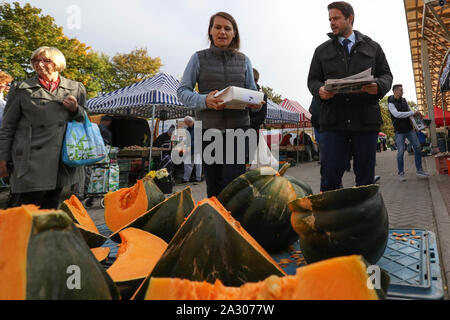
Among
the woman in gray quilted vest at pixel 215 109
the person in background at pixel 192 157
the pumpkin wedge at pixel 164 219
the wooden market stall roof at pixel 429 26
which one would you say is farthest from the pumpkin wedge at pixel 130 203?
the wooden market stall roof at pixel 429 26

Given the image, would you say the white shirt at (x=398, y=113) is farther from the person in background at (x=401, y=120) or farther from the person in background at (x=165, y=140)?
the person in background at (x=165, y=140)

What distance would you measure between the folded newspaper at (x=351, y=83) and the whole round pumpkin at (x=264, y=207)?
3.91ft

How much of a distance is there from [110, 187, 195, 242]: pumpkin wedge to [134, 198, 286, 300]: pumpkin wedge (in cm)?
51

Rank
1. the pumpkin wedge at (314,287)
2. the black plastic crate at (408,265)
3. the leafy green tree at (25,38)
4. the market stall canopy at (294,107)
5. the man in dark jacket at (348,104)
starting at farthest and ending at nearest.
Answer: the market stall canopy at (294,107) < the leafy green tree at (25,38) < the man in dark jacket at (348,104) < the black plastic crate at (408,265) < the pumpkin wedge at (314,287)

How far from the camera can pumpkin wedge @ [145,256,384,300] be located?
526 mm

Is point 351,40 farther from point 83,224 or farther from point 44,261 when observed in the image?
point 44,261

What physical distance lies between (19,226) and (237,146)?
1.92 meters

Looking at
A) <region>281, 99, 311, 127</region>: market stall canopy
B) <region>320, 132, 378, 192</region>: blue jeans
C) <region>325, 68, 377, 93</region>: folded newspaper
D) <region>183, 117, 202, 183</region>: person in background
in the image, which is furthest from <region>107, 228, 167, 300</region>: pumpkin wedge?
<region>281, 99, 311, 127</region>: market stall canopy

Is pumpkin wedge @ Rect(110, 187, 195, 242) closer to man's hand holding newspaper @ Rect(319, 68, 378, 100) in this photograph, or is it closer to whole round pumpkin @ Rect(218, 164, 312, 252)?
whole round pumpkin @ Rect(218, 164, 312, 252)

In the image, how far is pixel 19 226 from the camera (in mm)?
587

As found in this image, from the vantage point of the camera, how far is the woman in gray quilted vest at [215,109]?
7.72 ft

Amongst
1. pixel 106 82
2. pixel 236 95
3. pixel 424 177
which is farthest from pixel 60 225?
pixel 106 82
